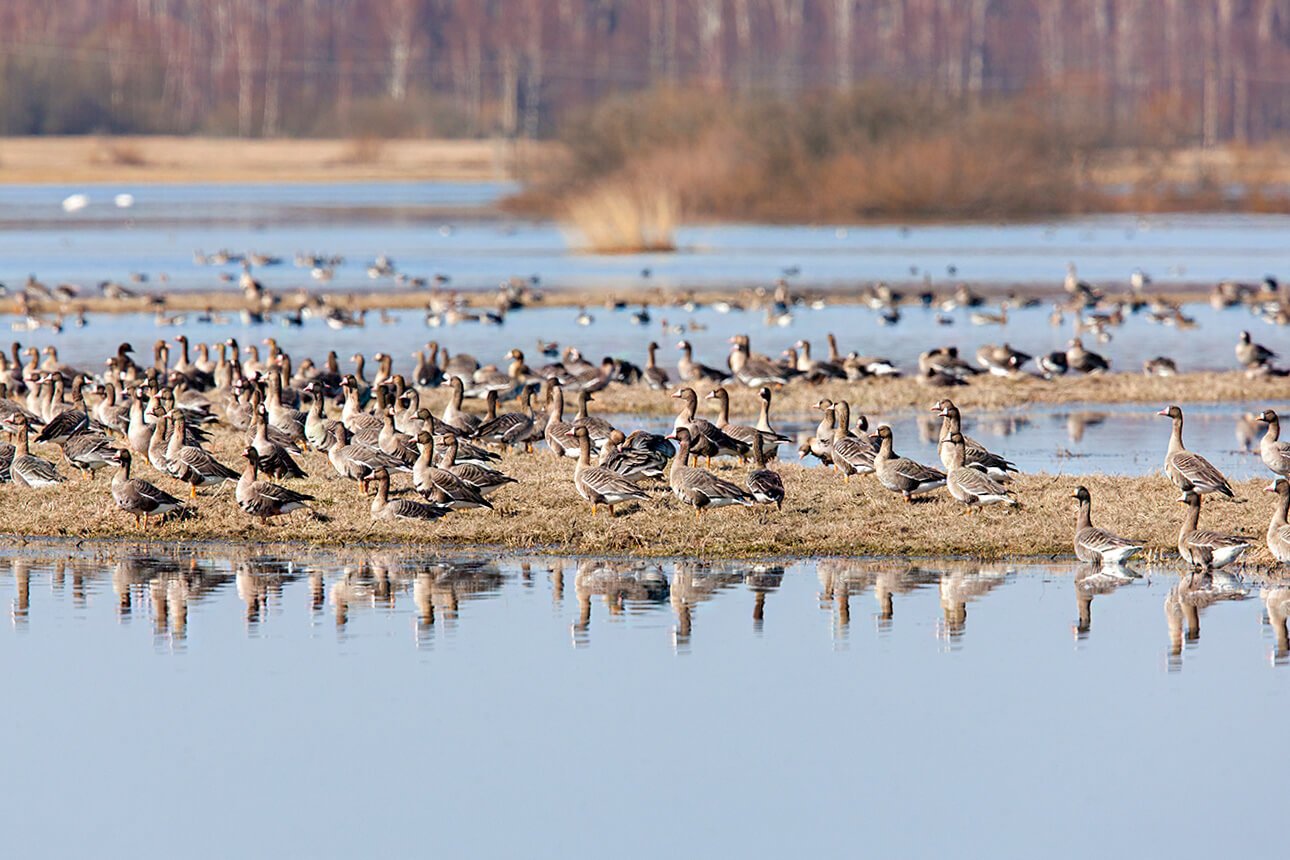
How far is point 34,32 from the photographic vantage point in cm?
13525

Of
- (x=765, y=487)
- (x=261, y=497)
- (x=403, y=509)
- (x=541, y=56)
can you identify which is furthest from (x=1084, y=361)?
(x=541, y=56)

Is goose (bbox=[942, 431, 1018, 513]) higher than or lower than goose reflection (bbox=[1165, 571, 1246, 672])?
higher

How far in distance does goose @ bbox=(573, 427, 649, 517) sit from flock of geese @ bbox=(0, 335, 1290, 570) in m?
0.02

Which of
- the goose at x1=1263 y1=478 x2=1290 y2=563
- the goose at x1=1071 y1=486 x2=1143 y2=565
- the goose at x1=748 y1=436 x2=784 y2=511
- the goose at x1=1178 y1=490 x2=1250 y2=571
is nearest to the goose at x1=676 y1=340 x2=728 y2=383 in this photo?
the goose at x1=748 y1=436 x2=784 y2=511

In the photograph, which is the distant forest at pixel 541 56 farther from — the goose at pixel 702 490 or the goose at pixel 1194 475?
the goose at pixel 702 490

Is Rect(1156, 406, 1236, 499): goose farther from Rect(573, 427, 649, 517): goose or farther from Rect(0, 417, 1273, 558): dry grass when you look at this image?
Rect(573, 427, 649, 517): goose

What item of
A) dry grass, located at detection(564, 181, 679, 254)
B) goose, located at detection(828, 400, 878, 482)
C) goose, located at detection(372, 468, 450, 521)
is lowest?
goose, located at detection(372, 468, 450, 521)

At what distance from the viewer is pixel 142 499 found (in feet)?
55.2

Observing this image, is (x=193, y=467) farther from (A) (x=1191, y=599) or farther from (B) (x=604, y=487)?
(A) (x=1191, y=599)

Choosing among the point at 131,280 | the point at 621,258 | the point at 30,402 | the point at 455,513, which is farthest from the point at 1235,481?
the point at 621,258

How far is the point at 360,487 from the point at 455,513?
133cm

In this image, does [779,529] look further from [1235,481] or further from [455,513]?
[1235,481]

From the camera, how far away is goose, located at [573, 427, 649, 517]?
657 inches

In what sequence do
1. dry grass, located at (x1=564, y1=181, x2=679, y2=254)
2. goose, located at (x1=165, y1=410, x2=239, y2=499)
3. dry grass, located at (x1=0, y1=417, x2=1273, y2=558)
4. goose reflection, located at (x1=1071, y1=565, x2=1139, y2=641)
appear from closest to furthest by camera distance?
goose reflection, located at (x1=1071, y1=565, x2=1139, y2=641) < dry grass, located at (x1=0, y1=417, x2=1273, y2=558) < goose, located at (x1=165, y1=410, x2=239, y2=499) < dry grass, located at (x1=564, y1=181, x2=679, y2=254)
